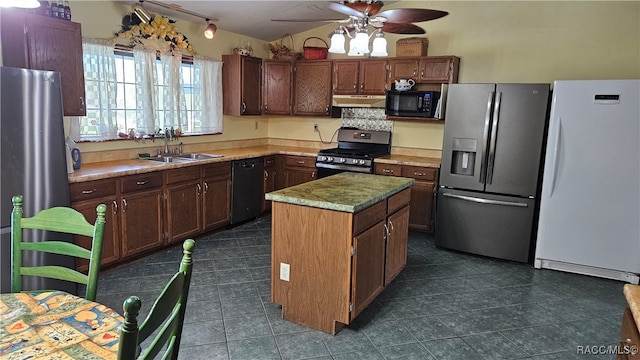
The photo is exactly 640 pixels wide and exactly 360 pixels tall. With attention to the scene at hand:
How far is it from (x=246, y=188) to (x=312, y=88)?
5.27ft

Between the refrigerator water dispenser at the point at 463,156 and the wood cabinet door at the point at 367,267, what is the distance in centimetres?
157

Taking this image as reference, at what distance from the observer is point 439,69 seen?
4.69 metres

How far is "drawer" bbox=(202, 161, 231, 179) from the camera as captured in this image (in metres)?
4.32

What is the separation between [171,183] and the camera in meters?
3.92

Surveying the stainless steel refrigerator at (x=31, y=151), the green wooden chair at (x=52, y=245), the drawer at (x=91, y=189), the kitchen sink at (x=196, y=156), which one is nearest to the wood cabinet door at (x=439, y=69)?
the kitchen sink at (x=196, y=156)

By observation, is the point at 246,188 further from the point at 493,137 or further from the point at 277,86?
the point at 493,137

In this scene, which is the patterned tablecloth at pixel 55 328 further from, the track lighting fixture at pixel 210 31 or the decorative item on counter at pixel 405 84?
the decorative item on counter at pixel 405 84

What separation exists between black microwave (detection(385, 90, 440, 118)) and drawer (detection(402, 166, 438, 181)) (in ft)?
2.08

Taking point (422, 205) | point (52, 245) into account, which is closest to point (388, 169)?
point (422, 205)

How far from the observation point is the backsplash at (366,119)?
537cm

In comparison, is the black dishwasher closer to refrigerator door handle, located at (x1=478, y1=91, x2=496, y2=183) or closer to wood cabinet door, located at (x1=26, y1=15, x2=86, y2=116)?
wood cabinet door, located at (x1=26, y1=15, x2=86, y2=116)

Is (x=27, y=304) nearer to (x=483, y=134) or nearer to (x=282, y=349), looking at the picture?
(x=282, y=349)

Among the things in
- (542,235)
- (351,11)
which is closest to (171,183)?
(351,11)

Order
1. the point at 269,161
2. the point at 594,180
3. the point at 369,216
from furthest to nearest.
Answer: the point at 269,161 → the point at 594,180 → the point at 369,216
